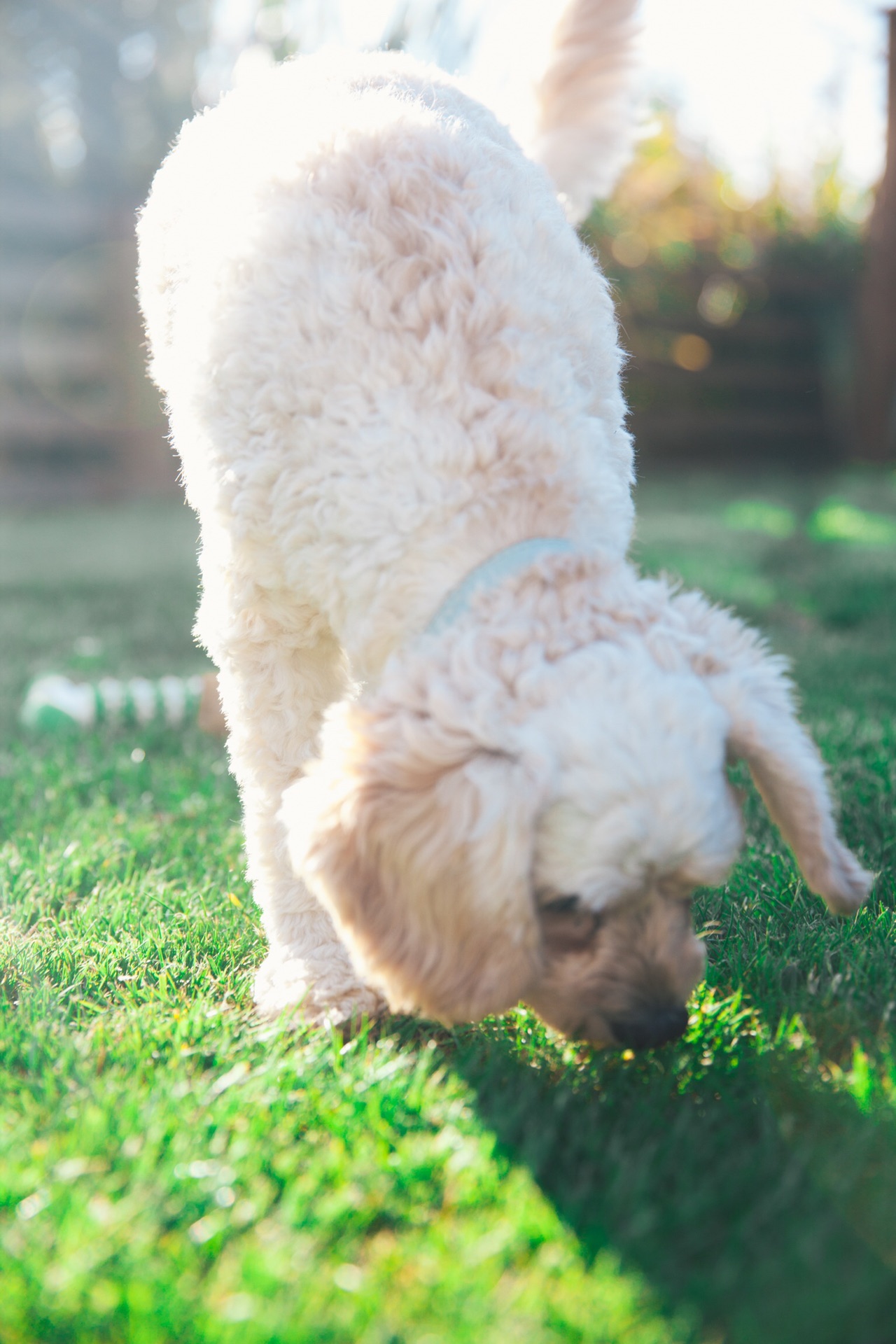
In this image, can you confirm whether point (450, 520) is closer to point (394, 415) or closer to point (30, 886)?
point (394, 415)

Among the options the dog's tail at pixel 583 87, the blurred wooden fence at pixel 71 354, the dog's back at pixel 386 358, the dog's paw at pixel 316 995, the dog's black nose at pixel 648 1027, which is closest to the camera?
the dog's black nose at pixel 648 1027

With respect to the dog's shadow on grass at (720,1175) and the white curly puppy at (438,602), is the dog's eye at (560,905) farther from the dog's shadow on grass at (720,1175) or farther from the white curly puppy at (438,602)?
the dog's shadow on grass at (720,1175)

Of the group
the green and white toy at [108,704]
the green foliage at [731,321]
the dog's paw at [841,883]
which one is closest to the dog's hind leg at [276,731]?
the dog's paw at [841,883]

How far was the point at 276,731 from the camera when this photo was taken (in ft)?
8.10

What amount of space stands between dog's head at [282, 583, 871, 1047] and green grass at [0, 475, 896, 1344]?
0.20 meters

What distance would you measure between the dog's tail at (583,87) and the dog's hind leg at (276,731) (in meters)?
2.42

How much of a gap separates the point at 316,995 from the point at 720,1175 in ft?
3.01

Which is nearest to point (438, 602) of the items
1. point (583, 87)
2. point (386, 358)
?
point (386, 358)

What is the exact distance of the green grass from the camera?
1412 mm

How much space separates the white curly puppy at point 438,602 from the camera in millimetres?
1760

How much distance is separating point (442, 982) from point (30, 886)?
1398 millimetres

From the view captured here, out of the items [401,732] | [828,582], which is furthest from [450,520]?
[828,582]

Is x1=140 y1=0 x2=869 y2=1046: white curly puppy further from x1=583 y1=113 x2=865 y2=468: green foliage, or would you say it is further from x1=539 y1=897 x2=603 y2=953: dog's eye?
x1=583 y1=113 x2=865 y2=468: green foliage

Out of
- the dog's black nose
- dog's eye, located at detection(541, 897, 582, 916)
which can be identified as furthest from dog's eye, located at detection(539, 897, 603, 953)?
the dog's black nose
